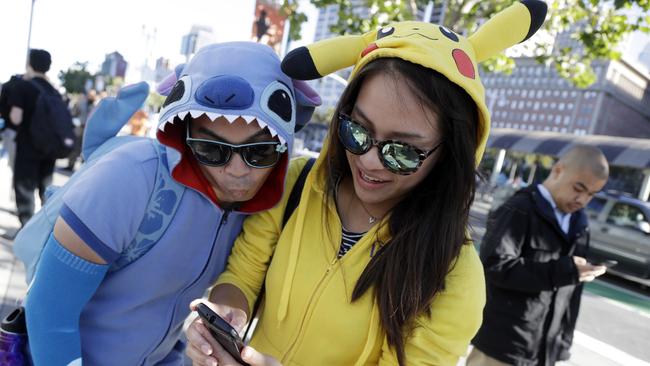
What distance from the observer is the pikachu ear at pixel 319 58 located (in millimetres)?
1384

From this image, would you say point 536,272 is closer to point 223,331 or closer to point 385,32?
point 385,32

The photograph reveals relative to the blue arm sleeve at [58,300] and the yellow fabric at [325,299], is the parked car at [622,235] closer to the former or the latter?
the yellow fabric at [325,299]

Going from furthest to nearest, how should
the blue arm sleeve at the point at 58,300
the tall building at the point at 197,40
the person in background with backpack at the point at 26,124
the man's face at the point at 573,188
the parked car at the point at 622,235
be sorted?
the tall building at the point at 197,40
the parked car at the point at 622,235
the person in background with backpack at the point at 26,124
the man's face at the point at 573,188
the blue arm sleeve at the point at 58,300

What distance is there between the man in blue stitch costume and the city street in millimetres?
2205

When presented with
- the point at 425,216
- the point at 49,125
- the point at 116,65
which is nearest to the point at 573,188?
the point at 425,216

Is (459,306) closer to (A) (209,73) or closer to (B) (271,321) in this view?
(B) (271,321)

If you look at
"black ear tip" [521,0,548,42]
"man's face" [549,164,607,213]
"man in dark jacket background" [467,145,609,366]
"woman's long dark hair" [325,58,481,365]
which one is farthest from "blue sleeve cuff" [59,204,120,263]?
"man's face" [549,164,607,213]

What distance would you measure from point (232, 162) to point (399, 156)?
49cm

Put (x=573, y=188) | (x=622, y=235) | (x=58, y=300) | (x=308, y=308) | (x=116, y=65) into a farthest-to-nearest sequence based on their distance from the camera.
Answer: (x=116, y=65)
(x=622, y=235)
(x=573, y=188)
(x=308, y=308)
(x=58, y=300)

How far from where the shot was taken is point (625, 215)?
8.40 metres

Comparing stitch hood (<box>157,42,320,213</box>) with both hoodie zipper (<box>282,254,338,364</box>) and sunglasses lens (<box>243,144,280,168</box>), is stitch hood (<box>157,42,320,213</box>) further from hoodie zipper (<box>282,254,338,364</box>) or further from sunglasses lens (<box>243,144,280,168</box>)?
hoodie zipper (<box>282,254,338,364</box>)

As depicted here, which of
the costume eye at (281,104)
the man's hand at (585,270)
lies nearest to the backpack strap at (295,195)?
the costume eye at (281,104)

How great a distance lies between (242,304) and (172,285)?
0.71 feet

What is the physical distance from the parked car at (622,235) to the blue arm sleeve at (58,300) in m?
9.15
